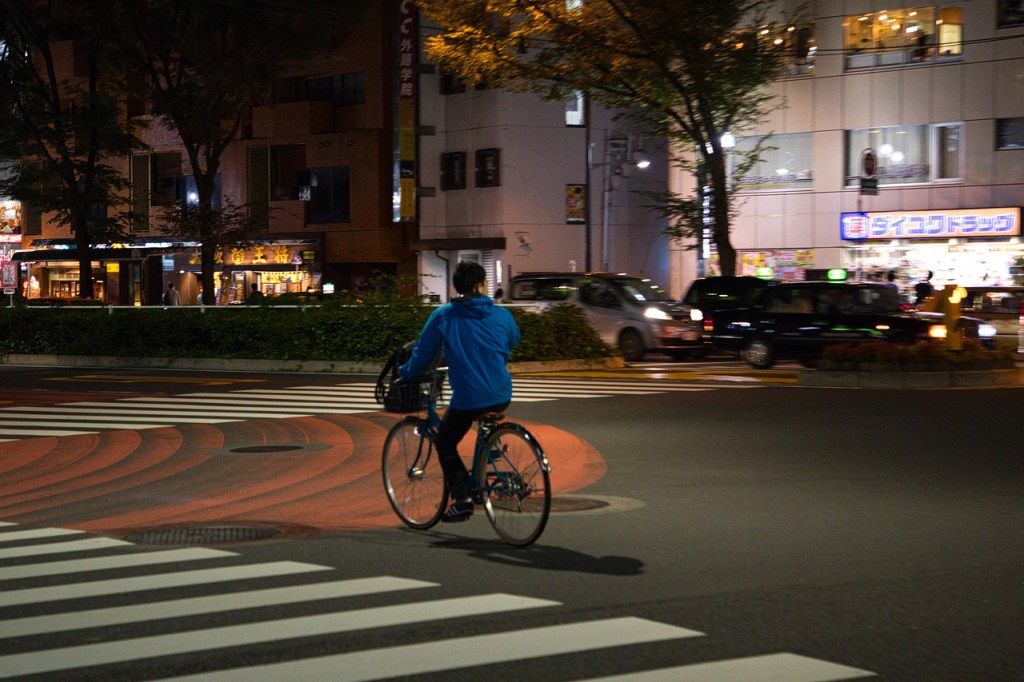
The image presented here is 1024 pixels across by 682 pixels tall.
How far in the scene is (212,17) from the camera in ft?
152

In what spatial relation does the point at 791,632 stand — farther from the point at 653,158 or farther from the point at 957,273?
the point at 653,158

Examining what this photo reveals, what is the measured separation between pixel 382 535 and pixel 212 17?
131ft

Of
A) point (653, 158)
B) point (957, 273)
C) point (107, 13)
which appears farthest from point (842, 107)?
point (107, 13)

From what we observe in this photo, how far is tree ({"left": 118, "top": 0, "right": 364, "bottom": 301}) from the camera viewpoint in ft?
143

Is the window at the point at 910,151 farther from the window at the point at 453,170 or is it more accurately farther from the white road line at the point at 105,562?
the white road line at the point at 105,562

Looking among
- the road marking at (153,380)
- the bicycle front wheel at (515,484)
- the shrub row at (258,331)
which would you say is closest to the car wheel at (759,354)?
the shrub row at (258,331)

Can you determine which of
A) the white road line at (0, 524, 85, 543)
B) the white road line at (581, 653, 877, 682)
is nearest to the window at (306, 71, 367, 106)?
the white road line at (0, 524, 85, 543)

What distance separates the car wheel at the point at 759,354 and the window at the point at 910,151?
17.3m

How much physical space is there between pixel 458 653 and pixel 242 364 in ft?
78.0

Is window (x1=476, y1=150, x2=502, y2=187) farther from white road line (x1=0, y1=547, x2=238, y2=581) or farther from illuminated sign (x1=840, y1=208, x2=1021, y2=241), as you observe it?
white road line (x1=0, y1=547, x2=238, y2=581)

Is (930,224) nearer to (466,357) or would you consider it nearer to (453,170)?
(453,170)

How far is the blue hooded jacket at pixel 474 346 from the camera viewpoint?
A: 347 inches

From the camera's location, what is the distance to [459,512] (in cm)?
902

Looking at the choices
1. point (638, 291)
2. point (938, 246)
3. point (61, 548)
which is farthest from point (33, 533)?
point (938, 246)
